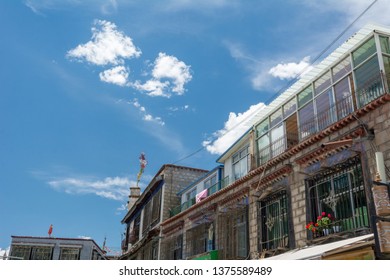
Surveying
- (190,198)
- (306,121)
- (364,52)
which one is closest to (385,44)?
(364,52)

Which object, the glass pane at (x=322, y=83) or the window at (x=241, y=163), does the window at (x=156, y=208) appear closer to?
the window at (x=241, y=163)

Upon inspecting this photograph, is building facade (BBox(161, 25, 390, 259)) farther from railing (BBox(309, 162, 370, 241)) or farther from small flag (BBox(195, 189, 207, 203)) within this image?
small flag (BBox(195, 189, 207, 203))

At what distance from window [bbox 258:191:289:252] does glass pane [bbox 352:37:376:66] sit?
5.68 meters

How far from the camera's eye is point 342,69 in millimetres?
14539

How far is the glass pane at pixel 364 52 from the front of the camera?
13.1 metres

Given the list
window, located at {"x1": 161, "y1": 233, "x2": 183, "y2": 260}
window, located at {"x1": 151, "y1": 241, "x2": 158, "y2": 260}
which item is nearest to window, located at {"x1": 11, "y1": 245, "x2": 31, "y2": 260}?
window, located at {"x1": 151, "y1": 241, "x2": 158, "y2": 260}

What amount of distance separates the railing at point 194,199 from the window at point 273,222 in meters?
4.86

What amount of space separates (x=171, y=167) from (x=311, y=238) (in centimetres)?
1762

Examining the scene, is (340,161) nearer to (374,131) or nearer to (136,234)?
(374,131)

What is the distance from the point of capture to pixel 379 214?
31.7ft

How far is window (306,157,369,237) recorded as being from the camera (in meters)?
12.4
